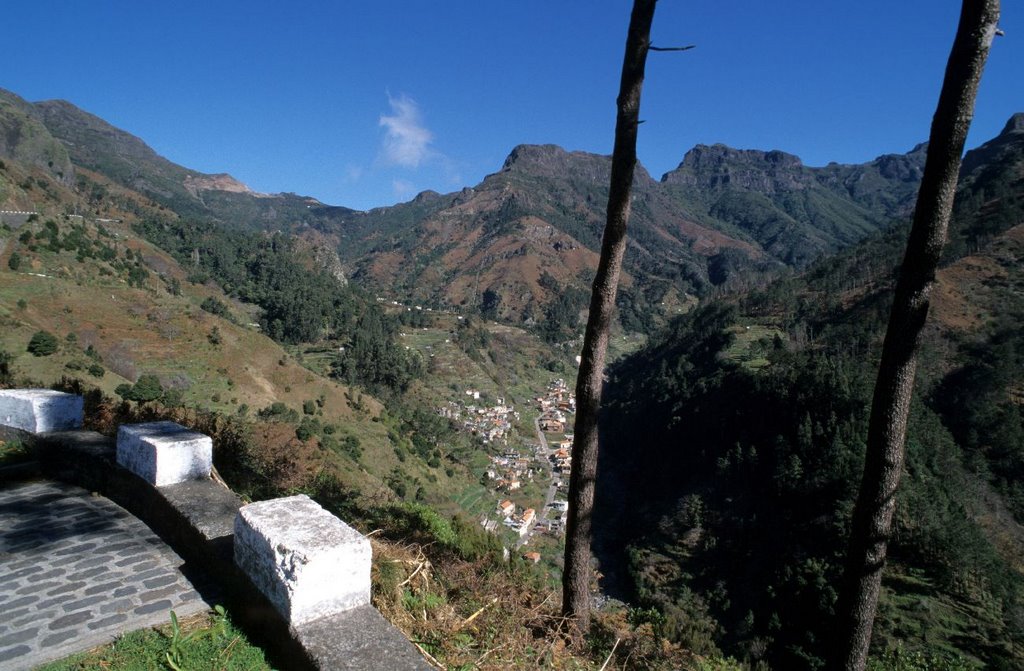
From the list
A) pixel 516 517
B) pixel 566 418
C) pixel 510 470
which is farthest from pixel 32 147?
pixel 516 517

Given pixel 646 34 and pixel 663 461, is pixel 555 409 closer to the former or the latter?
pixel 663 461

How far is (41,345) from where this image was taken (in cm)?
2830

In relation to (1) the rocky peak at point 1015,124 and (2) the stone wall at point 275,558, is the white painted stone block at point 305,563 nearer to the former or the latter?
(2) the stone wall at point 275,558

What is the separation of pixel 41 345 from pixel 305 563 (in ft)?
115

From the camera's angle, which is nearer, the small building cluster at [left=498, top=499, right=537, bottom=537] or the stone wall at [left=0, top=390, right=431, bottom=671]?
the stone wall at [left=0, top=390, right=431, bottom=671]

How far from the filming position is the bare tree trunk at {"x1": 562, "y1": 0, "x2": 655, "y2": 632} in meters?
4.46

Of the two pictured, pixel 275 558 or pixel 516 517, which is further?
pixel 516 517

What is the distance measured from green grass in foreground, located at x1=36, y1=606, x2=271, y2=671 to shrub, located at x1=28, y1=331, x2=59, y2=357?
34.3 metres

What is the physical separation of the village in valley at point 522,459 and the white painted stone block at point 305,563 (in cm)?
3578

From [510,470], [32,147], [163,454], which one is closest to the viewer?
[163,454]

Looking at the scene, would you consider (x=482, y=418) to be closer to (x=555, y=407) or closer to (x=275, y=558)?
(x=555, y=407)

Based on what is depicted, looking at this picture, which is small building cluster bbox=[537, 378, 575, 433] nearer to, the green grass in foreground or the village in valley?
the village in valley

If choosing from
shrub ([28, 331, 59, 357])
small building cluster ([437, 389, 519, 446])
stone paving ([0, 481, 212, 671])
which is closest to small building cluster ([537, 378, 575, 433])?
small building cluster ([437, 389, 519, 446])

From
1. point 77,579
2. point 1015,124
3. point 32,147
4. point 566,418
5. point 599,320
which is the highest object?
→ point 1015,124
